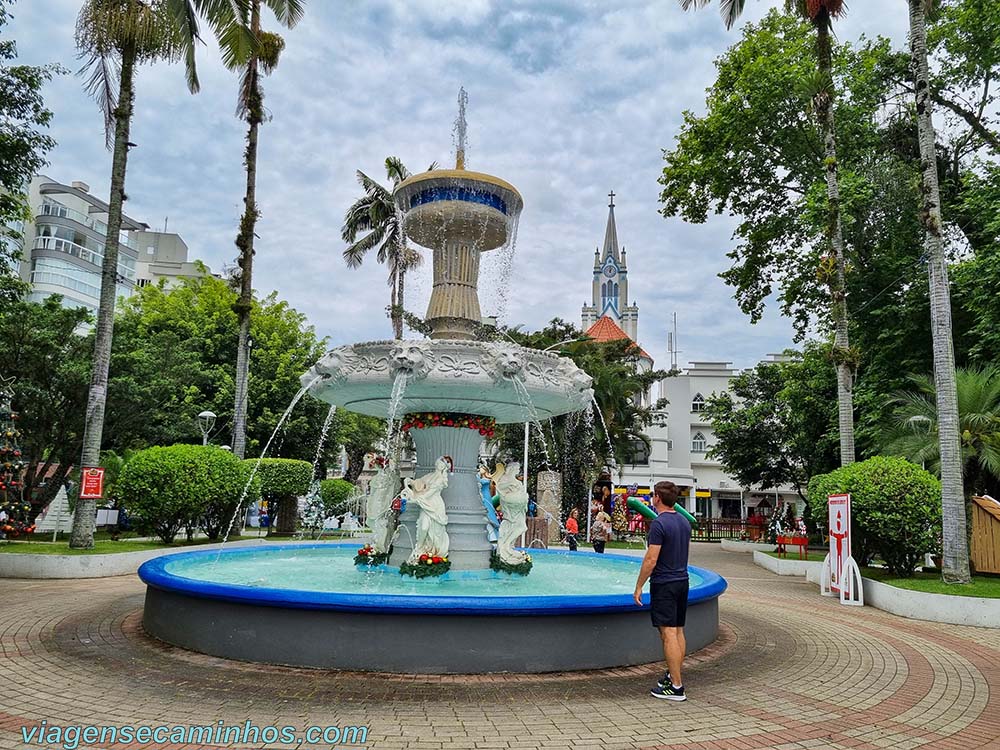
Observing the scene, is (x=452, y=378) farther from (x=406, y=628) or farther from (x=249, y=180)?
(x=249, y=180)

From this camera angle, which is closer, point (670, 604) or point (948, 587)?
point (670, 604)

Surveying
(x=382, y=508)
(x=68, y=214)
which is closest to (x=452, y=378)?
(x=382, y=508)

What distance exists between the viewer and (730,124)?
24031 millimetres

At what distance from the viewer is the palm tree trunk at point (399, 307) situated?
30.7m

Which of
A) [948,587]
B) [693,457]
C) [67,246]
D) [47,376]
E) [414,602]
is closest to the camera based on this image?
[414,602]

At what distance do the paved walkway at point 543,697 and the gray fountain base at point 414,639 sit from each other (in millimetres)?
148

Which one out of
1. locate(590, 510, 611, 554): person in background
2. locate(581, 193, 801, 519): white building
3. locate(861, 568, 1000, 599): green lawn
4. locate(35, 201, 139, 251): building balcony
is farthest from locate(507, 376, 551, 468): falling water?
locate(35, 201, 139, 251): building balcony

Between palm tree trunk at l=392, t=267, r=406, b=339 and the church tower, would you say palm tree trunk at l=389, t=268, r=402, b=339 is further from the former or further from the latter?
the church tower

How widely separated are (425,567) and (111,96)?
13.5 m

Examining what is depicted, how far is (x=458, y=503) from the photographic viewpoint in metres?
9.66

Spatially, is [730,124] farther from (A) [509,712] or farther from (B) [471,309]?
(A) [509,712]

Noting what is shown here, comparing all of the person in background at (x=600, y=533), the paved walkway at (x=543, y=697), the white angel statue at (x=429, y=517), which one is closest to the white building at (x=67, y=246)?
the person in background at (x=600, y=533)

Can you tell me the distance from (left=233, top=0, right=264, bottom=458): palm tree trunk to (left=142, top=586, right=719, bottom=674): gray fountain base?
16319mm

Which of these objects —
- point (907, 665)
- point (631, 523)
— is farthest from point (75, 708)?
point (631, 523)
